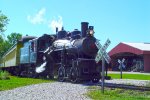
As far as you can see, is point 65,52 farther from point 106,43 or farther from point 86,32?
point 106,43

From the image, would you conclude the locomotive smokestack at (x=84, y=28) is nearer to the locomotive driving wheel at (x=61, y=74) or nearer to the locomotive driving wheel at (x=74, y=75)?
the locomotive driving wheel at (x=74, y=75)

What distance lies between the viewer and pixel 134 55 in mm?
64938

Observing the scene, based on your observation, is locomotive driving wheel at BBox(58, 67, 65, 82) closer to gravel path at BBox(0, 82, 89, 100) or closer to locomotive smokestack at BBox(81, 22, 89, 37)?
locomotive smokestack at BBox(81, 22, 89, 37)

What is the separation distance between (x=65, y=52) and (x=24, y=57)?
9.50 metres

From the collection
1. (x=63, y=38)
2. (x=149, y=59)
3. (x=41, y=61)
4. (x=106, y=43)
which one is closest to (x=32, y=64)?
(x=41, y=61)

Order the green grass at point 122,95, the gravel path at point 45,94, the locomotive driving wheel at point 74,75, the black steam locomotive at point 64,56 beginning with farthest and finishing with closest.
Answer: the black steam locomotive at point 64,56 → the locomotive driving wheel at point 74,75 → the gravel path at point 45,94 → the green grass at point 122,95

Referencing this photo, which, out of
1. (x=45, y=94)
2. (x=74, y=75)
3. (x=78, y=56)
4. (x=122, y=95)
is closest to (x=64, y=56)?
(x=78, y=56)

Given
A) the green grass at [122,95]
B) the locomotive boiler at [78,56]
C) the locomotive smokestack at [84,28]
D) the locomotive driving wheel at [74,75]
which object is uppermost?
the locomotive smokestack at [84,28]

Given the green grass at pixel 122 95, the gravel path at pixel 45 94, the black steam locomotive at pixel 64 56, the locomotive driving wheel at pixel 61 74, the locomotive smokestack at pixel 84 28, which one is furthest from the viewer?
the locomotive driving wheel at pixel 61 74

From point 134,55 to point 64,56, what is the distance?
42234 millimetres

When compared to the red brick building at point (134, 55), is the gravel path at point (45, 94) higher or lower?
lower

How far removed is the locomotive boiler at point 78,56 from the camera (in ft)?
72.6

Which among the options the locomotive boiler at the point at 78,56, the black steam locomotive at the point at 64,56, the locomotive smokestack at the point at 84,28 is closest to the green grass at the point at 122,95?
the locomotive boiler at the point at 78,56

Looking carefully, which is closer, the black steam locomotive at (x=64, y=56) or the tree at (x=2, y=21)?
the black steam locomotive at (x=64, y=56)
